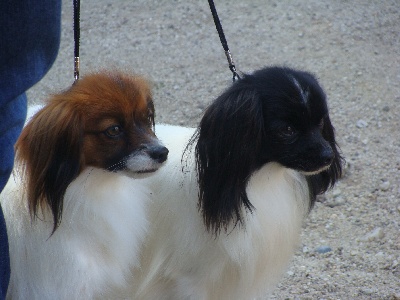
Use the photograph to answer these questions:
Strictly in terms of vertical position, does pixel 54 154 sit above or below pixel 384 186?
above

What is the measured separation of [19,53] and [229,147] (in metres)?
0.79

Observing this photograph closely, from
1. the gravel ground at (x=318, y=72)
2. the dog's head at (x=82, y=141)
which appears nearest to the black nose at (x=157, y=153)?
the dog's head at (x=82, y=141)

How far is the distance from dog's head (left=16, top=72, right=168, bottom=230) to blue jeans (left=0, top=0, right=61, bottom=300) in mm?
124

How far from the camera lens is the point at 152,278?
3129 millimetres

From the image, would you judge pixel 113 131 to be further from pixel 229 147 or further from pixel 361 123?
pixel 361 123

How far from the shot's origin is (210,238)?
290 centimetres

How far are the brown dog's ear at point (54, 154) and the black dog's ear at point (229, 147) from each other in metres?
0.45

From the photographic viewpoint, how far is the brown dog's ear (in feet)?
8.38

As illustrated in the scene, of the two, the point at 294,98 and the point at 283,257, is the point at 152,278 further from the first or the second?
the point at 294,98

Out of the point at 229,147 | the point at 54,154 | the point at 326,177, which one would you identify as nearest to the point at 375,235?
the point at 326,177

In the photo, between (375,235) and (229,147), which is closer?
(229,147)

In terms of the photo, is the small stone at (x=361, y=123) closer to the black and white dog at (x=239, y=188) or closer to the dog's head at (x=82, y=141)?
the black and white dog at (x=239, y=188)

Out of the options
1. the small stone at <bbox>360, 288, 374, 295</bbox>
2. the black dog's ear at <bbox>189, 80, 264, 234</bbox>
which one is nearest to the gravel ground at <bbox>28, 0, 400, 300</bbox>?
the small stone at <bbox>360, 288, 374, 295</bbox>

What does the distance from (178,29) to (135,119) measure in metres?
3.83
